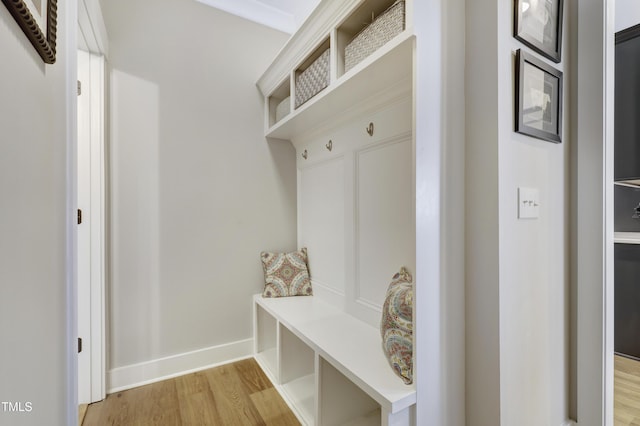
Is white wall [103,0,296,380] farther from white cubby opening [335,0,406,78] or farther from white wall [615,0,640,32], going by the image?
white wall [615,0,640,32]

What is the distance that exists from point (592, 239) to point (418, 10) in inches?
47.5

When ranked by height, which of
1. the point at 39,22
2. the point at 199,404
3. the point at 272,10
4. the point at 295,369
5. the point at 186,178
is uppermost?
the point at 272,10

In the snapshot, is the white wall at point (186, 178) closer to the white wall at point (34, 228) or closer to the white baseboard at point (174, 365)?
the white baseboard at point (174, 365)

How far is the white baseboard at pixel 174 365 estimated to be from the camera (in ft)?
6.01

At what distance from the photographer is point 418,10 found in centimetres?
103

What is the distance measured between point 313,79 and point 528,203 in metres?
1.27

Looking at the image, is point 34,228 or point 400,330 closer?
point 34,228

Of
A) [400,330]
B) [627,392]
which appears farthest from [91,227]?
[627,392]

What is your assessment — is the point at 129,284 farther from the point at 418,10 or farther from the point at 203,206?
the point at 418,10

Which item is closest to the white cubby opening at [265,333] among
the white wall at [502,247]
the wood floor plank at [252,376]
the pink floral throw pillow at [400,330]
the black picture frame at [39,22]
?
the wood floor plank at [252,376]

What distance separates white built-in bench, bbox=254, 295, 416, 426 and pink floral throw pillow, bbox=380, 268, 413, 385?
0.05 m

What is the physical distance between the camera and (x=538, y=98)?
3.82ft

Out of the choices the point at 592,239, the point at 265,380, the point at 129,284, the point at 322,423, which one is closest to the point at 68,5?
the point at 129,284

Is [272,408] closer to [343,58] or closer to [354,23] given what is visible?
[343,58]
